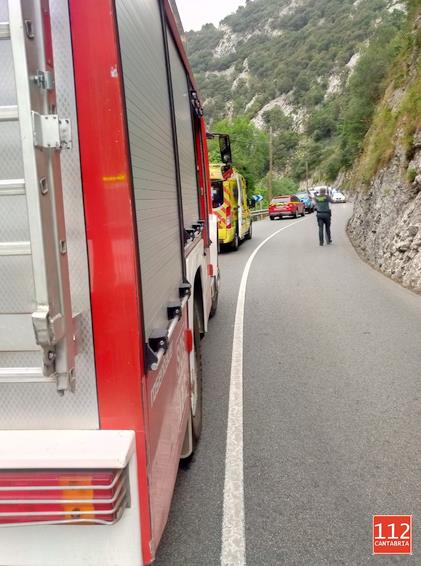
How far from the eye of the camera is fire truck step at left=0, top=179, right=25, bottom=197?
1.45 m

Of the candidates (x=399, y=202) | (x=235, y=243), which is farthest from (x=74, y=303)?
(x=235, y=243)

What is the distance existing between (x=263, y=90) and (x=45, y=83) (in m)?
122

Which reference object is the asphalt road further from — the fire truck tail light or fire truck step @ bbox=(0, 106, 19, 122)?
fire truck step @ bbox=(0, 106, 19, 122)

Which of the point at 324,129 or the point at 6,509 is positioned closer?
the point at 6,509

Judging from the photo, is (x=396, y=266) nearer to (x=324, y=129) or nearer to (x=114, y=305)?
(x=114, y=305)

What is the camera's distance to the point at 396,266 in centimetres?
1045

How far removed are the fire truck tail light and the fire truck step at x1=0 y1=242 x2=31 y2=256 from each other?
706 mm

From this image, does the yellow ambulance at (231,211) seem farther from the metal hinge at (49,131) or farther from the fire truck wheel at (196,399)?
the metal hinge at (49,131)

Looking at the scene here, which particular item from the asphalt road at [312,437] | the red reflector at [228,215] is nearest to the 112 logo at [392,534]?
the asphalt road at [312,437]

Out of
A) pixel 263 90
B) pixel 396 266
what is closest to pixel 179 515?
pixel 396 266

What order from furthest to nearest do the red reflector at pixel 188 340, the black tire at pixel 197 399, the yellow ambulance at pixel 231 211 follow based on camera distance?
1. the yellow ambulance at pixel 231 211
2. the black tire at pixel 197 399
3. the red reflector at pixel 188 340

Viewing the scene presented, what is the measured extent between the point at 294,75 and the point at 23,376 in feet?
380

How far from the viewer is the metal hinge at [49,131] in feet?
4.50

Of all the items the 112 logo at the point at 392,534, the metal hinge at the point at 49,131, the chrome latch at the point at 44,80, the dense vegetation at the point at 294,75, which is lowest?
the 112 logo at the point at 392,534
